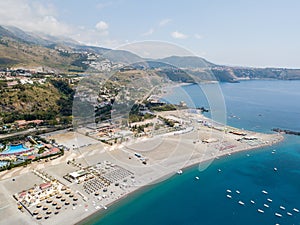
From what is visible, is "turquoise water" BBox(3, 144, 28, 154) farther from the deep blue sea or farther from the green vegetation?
the deep blue sea

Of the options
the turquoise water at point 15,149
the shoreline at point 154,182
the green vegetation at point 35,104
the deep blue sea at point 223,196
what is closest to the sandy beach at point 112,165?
the shoreline at point 154,182

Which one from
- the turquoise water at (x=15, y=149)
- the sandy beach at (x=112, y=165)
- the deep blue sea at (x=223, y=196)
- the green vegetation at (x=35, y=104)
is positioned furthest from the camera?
the green vegetation at (x=35, y=104)

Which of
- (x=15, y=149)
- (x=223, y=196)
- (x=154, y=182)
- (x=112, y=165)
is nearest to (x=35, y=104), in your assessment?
(x=15, y=149)

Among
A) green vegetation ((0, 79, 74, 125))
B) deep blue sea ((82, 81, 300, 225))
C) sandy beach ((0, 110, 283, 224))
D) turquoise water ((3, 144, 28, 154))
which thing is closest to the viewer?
deep blue sea ((82, 81, 300, 225))

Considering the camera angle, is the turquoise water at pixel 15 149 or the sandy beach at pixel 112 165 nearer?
the sandy beach at pixel 112 165

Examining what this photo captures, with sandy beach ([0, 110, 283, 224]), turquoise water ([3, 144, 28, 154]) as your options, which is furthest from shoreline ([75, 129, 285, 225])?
turquoise water ([3, 144, 28, 154])

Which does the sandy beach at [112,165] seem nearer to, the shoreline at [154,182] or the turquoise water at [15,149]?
the shoreline at [154,182]

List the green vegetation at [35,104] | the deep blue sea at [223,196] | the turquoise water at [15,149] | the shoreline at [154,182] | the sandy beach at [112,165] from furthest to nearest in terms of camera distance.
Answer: the green vegetation at [35,104]
the turquoise water at [15,149]
the sandy beach at [112,165]
the deep blue sea at [223,196]
the shoreline at [154,182]

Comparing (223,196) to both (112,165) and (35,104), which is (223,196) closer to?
(112,165)
